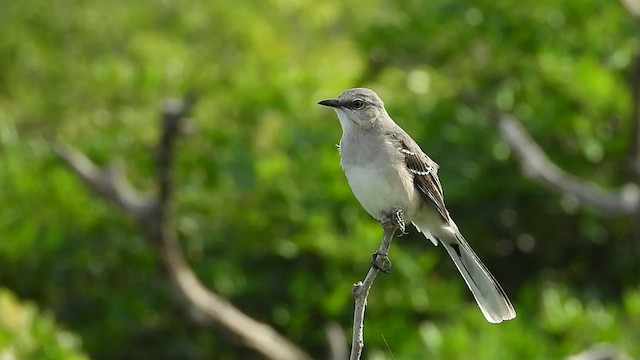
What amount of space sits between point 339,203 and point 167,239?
51.2 inches

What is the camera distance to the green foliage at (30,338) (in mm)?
6441

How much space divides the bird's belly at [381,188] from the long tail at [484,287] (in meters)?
0.27

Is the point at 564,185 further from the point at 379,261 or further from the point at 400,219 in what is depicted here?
the point at 379,261

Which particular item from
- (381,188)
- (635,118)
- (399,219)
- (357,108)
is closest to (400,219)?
(399,219)

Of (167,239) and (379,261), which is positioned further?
(167,239)

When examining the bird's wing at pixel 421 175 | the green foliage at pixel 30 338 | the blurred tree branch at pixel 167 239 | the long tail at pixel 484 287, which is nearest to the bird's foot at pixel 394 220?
the bird's wing at pixel 421 175

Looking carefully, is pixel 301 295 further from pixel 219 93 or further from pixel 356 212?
pixel 219 93

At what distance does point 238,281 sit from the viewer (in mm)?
7258

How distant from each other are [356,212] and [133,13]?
4.97 metres

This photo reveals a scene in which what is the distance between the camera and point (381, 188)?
13.1 feet

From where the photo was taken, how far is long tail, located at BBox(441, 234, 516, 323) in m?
3.90

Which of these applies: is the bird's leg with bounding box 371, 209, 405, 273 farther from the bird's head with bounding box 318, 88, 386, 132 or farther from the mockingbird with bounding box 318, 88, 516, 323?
the bird's head with bounding box 318, 88, 386, 132

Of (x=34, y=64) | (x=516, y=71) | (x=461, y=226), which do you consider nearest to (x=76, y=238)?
(x=461, y=226)

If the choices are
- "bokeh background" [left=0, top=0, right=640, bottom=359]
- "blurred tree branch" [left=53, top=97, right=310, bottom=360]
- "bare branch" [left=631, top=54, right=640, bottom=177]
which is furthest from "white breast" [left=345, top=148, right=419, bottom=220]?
"bare branch" [left=631, top=54, right=640, bottom=177]
